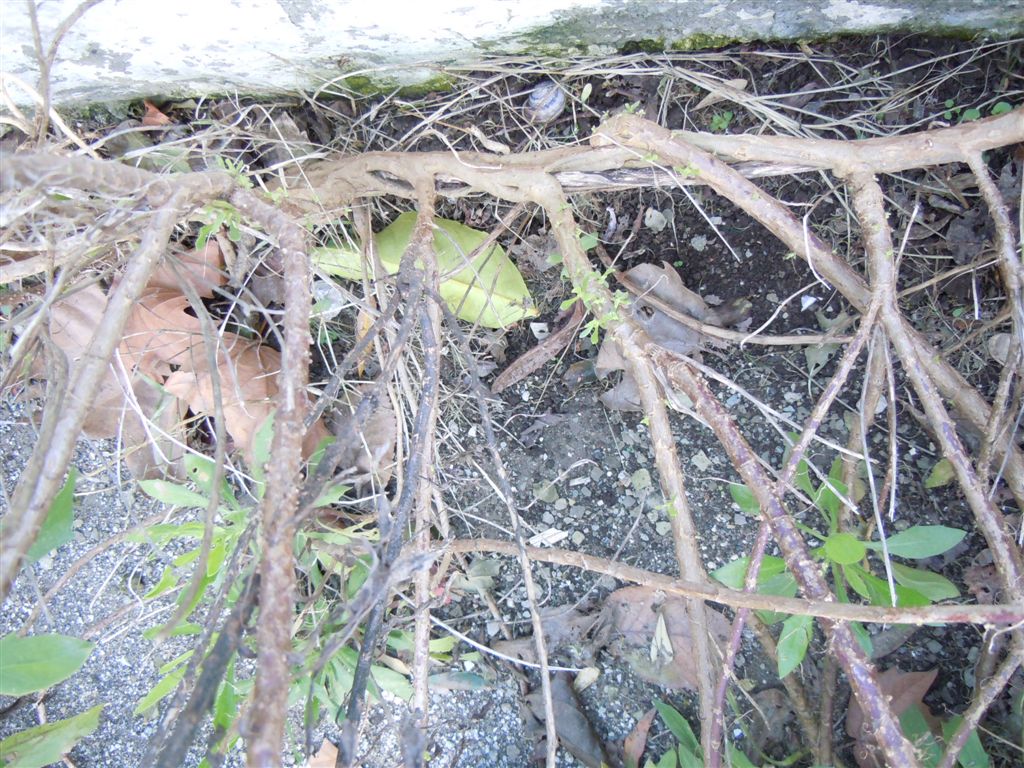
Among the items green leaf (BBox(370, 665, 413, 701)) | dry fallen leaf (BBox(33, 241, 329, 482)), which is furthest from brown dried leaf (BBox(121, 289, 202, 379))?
green leaf (BBox(370, 665, 413, 701))

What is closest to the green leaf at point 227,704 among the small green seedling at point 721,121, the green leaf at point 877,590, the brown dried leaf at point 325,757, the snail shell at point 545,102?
the brown dried leaf at point 325,757

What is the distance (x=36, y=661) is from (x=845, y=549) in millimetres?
1055

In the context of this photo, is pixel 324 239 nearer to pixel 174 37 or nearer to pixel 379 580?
pixel 174 37

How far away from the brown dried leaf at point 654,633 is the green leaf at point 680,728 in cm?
7

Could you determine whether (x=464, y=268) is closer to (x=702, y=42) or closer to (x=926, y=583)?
(x=702, y=42)

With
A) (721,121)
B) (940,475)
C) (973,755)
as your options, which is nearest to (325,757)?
(973,755)

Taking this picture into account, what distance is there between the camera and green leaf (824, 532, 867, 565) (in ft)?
3.22

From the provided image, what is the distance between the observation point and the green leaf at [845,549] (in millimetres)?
983

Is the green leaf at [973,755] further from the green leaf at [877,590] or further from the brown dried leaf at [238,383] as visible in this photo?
the brown dried leaf at [238,383]

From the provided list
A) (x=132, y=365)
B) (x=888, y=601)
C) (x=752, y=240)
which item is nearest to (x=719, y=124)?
(x=752, y=240)

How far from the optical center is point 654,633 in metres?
1.33

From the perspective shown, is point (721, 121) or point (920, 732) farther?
point (721, 121)

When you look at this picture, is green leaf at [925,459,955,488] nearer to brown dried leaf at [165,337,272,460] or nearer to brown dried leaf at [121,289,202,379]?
brown dried leaf at [165,337,272,460]

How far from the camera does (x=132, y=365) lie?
1.35 m
